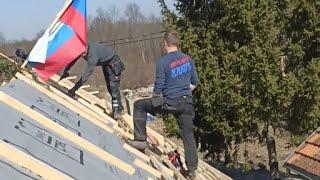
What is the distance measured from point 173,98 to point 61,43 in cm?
211

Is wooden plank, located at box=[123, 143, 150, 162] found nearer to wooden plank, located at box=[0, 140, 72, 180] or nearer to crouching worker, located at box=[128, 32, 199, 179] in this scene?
crouching worker, located at box=[128, 32, 199, 179]

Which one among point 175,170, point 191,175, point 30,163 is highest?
point 30,163

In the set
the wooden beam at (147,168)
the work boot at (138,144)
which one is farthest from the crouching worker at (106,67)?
the wooden beam at (147,168)

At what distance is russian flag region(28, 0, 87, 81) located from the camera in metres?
8.35

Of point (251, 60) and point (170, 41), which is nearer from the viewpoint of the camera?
point (170, 41)

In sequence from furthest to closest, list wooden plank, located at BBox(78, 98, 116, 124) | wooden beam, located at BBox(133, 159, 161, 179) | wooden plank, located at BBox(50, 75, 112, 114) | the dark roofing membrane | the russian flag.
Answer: wooden plank, located at BBox(50, 75, 112, 114) < the russian flag < wooden plank, located at BBox(78, 98, 116, 124) < wooden beam, located at BBox(133, 159, 161, 179) < the dark roofing membrane

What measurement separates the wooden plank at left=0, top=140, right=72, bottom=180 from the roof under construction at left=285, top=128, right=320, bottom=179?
17.6 ft

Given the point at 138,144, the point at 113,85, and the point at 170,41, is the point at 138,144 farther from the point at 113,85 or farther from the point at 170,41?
the point at 113,85

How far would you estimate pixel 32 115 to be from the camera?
5621 millimetres

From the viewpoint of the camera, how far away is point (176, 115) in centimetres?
724

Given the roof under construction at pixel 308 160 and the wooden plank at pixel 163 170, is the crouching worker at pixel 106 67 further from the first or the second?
the roof under construction at pixel 308 160

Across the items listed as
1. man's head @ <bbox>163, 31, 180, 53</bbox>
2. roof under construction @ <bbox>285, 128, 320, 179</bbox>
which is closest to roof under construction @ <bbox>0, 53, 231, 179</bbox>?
man's head @ <bbox>163, 31, 180, 53</bbox>

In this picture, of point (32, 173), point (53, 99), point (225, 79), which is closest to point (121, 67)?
point (53, 99)

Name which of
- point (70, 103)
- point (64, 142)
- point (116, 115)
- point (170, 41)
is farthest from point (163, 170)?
point (116, 115)
